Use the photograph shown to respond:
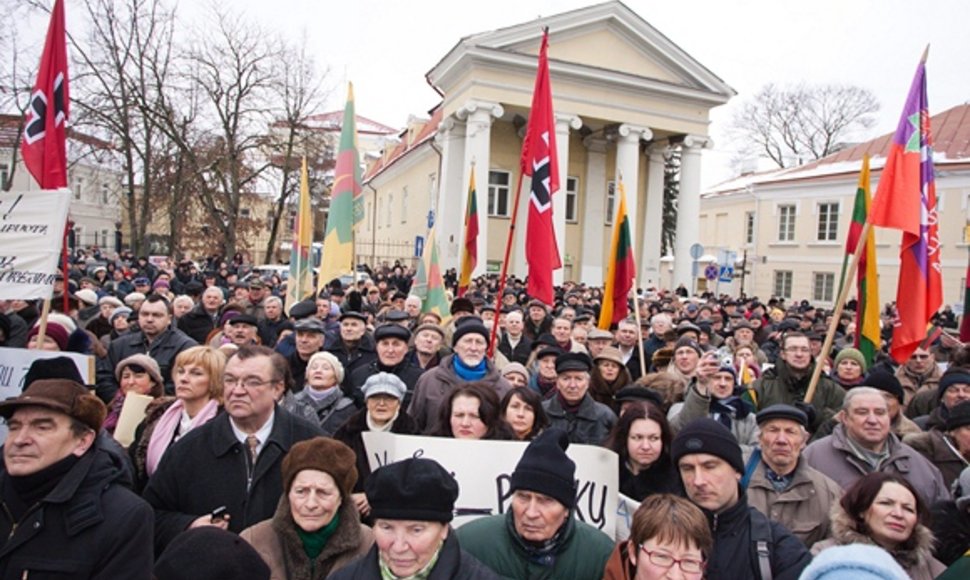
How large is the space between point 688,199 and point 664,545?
3219 cm

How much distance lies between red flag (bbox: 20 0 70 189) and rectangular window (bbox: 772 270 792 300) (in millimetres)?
39465

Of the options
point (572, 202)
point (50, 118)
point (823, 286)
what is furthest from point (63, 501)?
point (823, 286)

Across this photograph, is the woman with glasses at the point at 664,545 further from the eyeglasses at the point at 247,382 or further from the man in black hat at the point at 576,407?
the man in black hat at the point at 576,407

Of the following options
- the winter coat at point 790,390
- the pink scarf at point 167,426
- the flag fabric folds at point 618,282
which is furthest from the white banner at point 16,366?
the flag fabric folds at point 618,282

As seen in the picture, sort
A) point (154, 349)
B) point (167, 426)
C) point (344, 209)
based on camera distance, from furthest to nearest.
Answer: point (344, 209) → point (154, 349) → point (167, 426)

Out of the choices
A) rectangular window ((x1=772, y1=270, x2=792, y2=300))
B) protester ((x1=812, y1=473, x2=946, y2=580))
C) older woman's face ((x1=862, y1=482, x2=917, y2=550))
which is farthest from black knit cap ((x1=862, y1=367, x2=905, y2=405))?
rectangular window ((x1=772, y1=270, x2=792, y2=300))

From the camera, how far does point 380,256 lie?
45.4 m

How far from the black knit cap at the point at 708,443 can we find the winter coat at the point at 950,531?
1157mm

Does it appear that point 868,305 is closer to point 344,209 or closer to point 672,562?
point 672,562

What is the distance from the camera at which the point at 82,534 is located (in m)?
2.58

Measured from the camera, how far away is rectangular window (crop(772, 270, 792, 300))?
131 feet

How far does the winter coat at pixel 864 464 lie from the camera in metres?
4.24

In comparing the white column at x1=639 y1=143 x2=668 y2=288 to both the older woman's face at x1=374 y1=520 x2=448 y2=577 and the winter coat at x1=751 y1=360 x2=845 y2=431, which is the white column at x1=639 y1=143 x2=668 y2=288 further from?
the older woman's face at x1=374 y1=520 x2=448 y2=577

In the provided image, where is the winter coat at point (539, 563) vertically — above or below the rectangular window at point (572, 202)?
below
